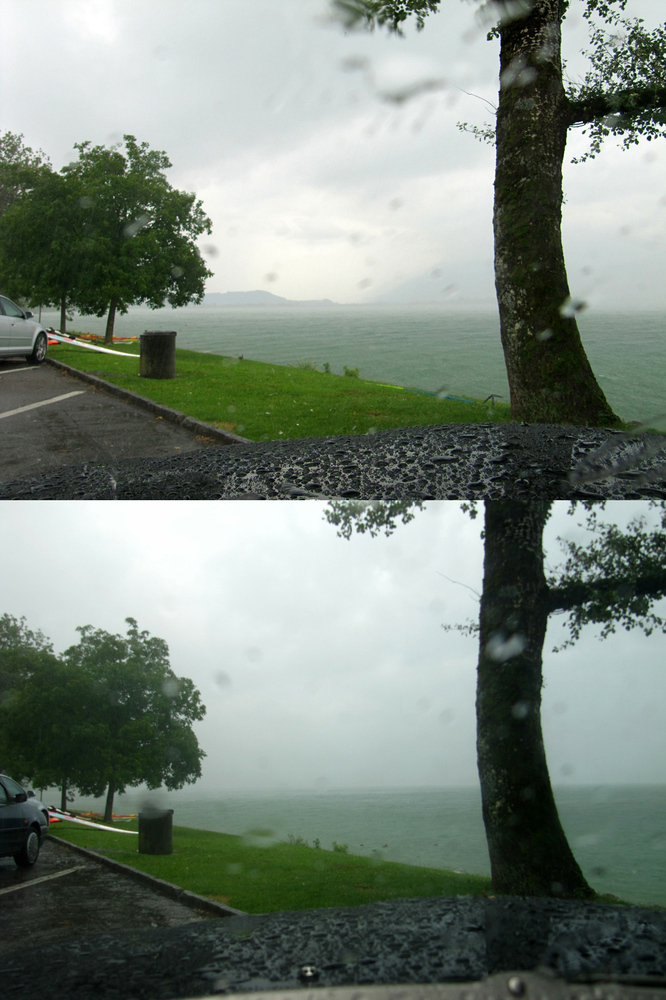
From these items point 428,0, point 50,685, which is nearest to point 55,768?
point 50,685

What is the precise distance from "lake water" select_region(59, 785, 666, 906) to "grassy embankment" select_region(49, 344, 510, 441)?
537cm

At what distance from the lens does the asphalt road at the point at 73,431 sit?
283 inches

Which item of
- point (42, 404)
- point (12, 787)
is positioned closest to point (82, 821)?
point (12, 787)

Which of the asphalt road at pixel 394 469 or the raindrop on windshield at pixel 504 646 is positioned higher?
the asphalt road at pixel 394 469

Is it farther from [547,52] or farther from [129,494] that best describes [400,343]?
[129,494]

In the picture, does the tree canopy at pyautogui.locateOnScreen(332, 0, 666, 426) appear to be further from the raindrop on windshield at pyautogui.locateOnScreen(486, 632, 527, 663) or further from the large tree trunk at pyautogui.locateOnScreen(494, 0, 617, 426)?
the raindrop on windshield at pyautogui.locateOnScreen(486, 632, 527, 663)

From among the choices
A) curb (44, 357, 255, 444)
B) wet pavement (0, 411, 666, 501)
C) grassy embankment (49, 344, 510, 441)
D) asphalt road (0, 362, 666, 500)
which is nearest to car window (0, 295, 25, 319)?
curb (44, 357, 255, 444)

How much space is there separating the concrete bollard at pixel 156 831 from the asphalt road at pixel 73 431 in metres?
3.90

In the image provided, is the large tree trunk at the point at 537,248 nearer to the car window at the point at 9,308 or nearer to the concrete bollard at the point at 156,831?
the concrete bollard at the point at 156,831

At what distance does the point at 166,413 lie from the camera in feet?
32.8

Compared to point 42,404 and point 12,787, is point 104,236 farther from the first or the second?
point 12,787

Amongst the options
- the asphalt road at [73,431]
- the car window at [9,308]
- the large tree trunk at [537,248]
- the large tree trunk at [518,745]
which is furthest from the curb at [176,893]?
the car window at [9,308]

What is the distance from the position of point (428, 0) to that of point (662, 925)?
12289mm

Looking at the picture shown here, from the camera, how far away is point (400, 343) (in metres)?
63.4
